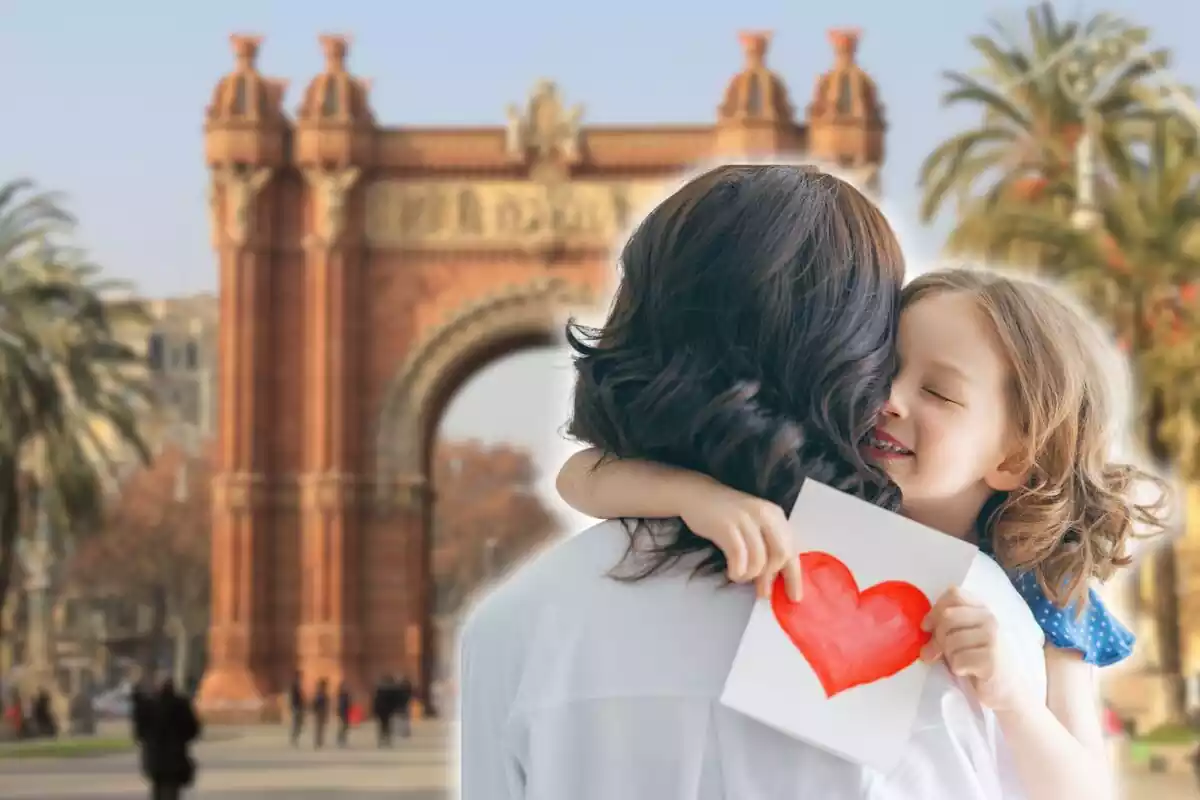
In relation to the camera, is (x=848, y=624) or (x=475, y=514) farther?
(x=475, y=514)

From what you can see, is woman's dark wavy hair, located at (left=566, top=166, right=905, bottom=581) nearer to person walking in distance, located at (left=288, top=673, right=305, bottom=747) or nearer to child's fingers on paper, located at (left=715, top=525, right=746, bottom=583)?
child's fingers on paper, located at (left=715, top=525, right=746, bottom=583)

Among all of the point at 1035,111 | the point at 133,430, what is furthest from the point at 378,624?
the point at 1035,111

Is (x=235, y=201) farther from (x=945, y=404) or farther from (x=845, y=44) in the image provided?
(x=945, y=404)

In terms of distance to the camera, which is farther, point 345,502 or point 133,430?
point 345,502

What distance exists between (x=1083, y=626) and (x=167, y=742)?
14810mm

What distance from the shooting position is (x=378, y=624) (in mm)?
37844

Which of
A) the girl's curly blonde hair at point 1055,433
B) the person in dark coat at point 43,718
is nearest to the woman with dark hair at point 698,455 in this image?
the girl's curly blonde hair at point 1055,433

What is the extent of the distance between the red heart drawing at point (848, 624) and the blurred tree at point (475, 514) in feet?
291

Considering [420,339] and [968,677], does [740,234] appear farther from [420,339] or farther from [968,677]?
[420,339]

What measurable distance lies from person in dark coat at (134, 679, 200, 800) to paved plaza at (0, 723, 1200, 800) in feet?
11.1

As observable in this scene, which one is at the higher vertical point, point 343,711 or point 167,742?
point 167,742

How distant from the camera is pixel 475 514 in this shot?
312 ft

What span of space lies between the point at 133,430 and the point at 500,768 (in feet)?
98.6

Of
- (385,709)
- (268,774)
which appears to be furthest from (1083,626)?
(385,709)
